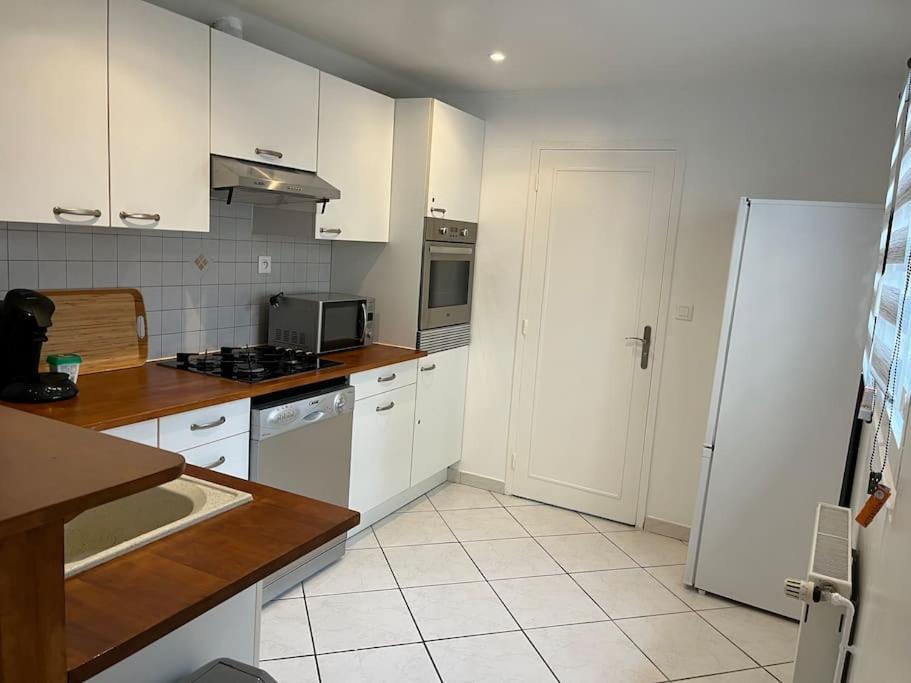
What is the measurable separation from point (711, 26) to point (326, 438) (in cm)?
226

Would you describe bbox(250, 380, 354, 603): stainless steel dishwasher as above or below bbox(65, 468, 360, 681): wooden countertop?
below

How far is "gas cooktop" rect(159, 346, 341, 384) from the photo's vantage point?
2.68 metres

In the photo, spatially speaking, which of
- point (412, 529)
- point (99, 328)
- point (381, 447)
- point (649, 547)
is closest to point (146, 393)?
point (99, 328)

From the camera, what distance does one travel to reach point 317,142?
3.06m

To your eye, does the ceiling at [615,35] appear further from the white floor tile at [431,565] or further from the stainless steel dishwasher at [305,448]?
the white floor tile at [431,565]

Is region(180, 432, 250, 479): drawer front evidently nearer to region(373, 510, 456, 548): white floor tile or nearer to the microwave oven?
the microwave oven

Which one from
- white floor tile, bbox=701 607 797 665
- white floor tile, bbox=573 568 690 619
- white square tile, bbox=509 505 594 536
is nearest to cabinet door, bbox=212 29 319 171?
white square tile, bbox=509 505 594 536

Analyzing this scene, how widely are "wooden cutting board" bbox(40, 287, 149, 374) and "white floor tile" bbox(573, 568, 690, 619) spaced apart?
2.23m

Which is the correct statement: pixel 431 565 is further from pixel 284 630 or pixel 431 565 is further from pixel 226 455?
pixel 226 455

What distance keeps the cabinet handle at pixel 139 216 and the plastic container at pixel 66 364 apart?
0.51 metres

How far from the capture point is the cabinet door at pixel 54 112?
1.94 meters

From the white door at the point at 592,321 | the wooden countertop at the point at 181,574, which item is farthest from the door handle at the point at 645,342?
the wooden countertop at the point at 181,574

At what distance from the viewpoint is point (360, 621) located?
2.66 meters

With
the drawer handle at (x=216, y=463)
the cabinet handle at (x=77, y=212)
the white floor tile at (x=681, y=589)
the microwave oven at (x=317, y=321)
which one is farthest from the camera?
the microwave oven at (x=317, y=321)
